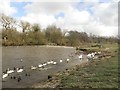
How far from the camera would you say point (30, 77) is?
2347cm

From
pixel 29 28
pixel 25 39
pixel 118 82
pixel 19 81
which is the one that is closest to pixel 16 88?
pixel 19 81

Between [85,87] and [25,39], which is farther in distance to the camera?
[25,39]

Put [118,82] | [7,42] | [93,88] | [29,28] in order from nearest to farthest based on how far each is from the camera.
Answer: [93,88], [118,82], [7,42], [29,28]

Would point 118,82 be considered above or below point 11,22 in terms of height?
below

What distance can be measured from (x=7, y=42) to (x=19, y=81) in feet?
224

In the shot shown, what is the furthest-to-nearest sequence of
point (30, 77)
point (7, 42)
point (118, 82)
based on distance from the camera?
point (7, 42) < point (30, 77) < point (118, 82)

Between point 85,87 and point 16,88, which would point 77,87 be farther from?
point 16,88

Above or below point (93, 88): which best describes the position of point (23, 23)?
above

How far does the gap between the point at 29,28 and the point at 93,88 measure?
93.0 m

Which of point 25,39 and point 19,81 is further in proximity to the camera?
point 25,39

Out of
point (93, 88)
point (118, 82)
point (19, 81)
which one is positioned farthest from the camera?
point (19, 81)

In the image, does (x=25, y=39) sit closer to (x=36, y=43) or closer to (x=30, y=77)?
(x=36, y=43)

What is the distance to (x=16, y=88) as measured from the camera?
18125 mm

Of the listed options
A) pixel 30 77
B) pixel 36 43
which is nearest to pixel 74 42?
pixel 36 43
